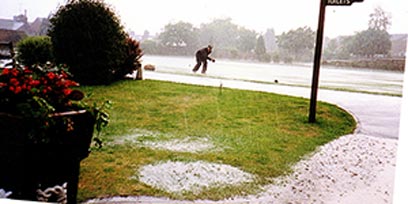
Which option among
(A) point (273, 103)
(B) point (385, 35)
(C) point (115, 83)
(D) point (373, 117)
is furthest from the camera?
(C) point (115, 83)

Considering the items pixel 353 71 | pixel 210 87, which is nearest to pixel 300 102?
pixel 353 71

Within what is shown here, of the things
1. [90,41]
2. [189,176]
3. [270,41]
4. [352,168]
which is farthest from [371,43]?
[90,41]

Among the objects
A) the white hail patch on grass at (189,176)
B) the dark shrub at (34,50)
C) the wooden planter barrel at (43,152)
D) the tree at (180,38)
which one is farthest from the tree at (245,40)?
the dark shrub at (34,50)

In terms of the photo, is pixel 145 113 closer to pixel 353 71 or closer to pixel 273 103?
pixel 273 103

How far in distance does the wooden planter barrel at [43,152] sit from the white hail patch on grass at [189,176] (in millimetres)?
560

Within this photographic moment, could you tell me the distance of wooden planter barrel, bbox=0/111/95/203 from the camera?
7.52 feet

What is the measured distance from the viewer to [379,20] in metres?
2.71

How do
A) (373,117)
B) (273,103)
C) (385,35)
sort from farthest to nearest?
(273,103) < (373,117) < (385,35)

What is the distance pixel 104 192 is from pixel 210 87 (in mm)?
1048

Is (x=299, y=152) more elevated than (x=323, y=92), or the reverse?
(x=323, y=92)

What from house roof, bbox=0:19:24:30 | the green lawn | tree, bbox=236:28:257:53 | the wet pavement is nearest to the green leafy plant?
the green lawn

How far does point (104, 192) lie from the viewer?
9.28 feet

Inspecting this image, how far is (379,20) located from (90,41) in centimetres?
220

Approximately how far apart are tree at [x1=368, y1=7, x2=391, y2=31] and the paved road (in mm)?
432
